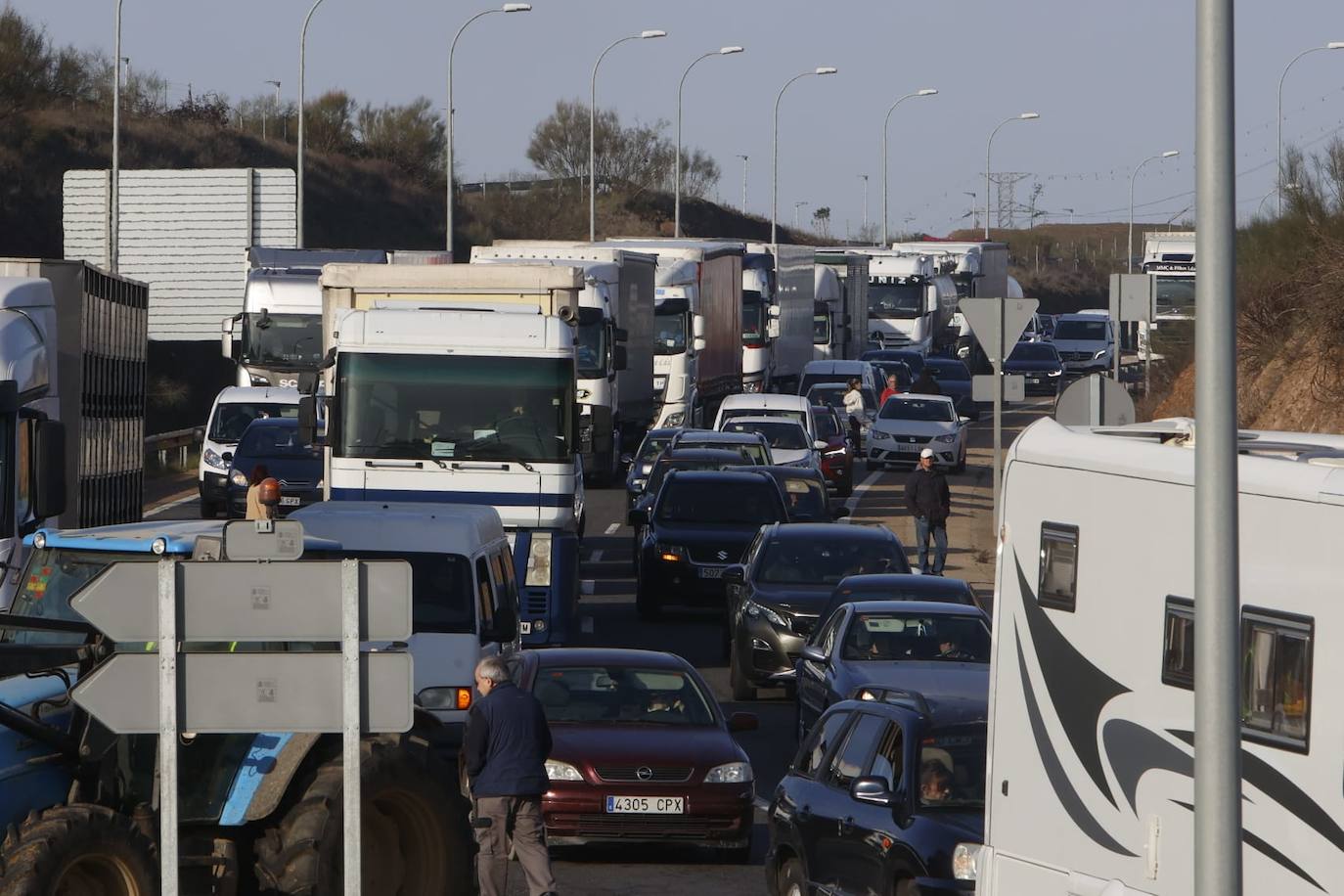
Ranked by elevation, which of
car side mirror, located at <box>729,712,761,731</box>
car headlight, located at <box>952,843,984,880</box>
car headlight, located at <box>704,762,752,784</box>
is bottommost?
car headlight, located at <box>704,762,752,784</box>

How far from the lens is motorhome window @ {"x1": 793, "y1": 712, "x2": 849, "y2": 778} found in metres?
11.3

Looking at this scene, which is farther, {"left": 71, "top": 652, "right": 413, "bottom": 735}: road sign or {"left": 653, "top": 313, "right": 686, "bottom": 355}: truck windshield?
{"left": 653, "top": 313, "right": 686, "bottom": 355}: truck windshield

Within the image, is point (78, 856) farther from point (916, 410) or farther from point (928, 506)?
point (916, 410)

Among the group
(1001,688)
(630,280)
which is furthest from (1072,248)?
(1001,688)

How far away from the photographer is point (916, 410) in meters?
44.3

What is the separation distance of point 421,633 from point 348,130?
85886 millimetres

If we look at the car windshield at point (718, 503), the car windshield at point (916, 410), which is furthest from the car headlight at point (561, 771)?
the car windshield at point (916, 410)

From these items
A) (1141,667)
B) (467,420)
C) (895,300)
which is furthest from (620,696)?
(895,300)

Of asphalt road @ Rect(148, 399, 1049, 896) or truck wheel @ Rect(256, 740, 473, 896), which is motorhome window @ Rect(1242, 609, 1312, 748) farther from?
asphalt road @ Rect(148, 399, 1049, 896)

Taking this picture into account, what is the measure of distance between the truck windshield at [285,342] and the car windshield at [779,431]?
7.30m

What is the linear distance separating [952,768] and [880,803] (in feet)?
1.87

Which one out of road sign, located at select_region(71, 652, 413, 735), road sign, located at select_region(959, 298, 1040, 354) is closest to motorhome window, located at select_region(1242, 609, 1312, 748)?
road sign, located at select_region(71, 652, 413, 735)

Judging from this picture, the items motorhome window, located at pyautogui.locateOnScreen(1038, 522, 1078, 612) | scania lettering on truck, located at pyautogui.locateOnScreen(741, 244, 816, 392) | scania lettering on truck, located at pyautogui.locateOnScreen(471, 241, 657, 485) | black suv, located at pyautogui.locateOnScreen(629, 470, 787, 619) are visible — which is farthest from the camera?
scania lettering on truck, located at pyautogui.locateOnScreen(741, 244, 816, 392)

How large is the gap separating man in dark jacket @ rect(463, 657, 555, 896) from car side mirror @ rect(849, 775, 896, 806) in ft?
6.01
